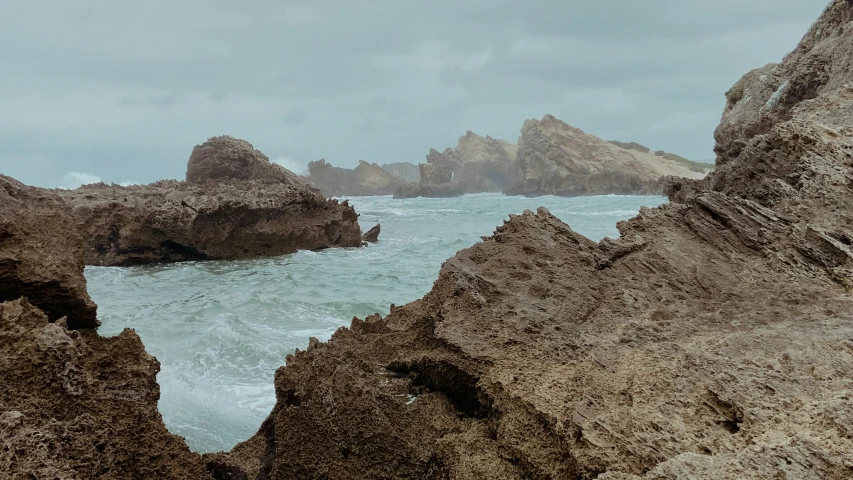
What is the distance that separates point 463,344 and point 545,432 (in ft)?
2.38

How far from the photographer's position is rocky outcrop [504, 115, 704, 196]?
200 ft

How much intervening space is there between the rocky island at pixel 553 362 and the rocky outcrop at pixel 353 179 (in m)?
72.6

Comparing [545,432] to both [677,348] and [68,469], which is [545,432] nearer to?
[677,348]

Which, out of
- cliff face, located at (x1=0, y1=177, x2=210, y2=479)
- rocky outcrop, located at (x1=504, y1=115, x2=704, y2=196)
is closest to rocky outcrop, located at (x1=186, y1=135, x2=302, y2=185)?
cliff face, located at (x1=0, y1=177, x2=210, y2=479)

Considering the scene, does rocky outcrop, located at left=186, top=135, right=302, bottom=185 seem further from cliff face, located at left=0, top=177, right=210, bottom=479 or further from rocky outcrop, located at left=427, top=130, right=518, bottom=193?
rocky outcrop, located at left=427, top=130, right=518, bottom=193

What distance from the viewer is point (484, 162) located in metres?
90.3

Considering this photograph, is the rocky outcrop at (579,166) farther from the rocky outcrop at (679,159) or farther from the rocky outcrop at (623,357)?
the rocky outcrop at (623,357)

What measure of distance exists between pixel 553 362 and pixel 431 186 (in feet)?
215

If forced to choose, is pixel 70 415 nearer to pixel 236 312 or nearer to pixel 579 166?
pixel 236 312

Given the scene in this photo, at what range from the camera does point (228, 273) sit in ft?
43.7

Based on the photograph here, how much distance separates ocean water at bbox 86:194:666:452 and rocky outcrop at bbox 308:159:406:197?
6236 centimetres

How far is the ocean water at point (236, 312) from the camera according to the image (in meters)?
5.70

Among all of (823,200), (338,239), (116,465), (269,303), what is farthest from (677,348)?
(338,239)

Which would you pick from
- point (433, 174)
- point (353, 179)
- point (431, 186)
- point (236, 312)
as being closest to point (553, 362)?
point (236, 312)
